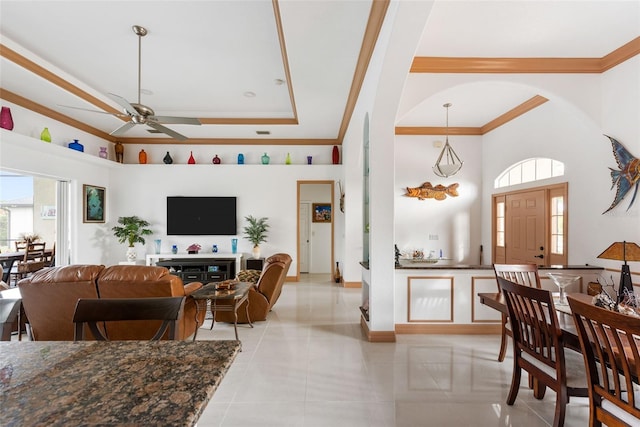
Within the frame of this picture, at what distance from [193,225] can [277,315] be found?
11.0 feet

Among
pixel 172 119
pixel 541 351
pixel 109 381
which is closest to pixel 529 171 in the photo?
pixel 541 351

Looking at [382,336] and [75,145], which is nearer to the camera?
[382,336]

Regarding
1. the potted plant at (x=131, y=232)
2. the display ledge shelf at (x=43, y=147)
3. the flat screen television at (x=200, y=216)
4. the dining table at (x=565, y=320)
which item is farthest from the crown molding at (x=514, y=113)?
the display ledge shelf at (x=43, y=147)

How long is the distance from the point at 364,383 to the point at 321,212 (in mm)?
5967

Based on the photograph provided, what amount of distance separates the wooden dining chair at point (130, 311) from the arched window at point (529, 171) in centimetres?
495

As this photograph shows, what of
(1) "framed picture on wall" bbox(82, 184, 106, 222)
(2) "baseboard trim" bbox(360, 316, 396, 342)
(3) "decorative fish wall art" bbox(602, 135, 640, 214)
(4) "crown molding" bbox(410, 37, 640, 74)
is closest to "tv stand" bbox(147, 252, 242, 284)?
(1) "framed picture on wall" bbox(82, 184, 106, 222)

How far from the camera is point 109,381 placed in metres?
0.87

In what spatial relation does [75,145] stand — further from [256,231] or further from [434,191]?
[434,191]

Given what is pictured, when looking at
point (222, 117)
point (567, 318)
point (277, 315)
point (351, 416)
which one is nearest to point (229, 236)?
point (222, 117)

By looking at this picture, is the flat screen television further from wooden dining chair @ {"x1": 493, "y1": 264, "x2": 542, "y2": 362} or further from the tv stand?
wooden dining chair @ {"x1": 493, "y1": 264, "x2": 542, "y2": 362}

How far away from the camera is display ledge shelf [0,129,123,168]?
443cm

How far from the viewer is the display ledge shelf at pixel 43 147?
14.5 feet

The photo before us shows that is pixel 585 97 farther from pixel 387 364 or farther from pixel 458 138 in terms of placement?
pixel 387 364

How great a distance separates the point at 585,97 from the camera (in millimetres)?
3633
